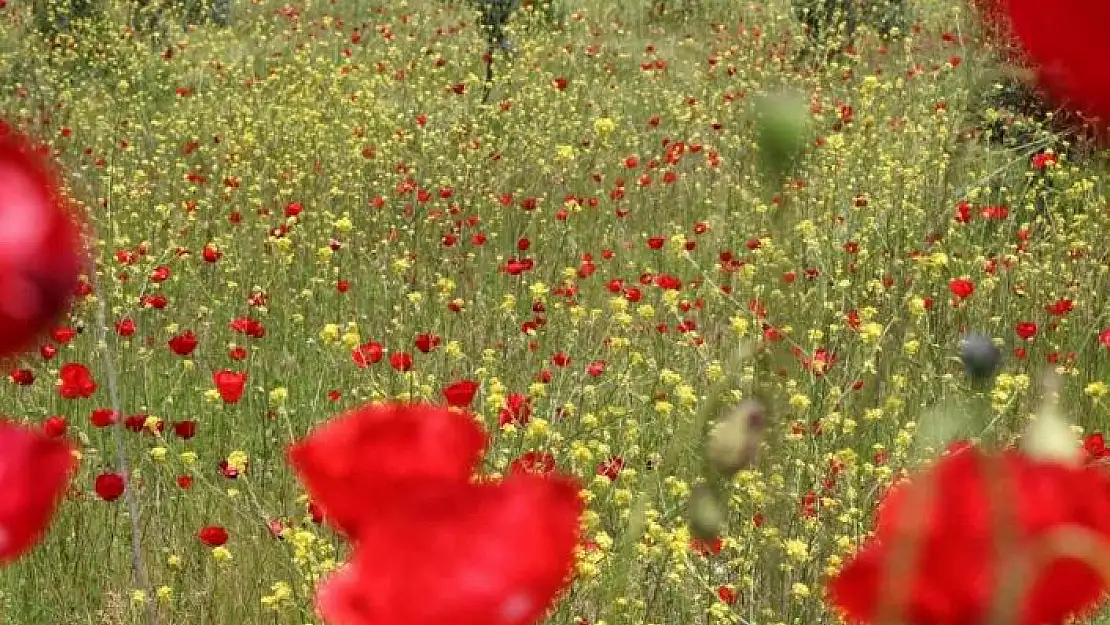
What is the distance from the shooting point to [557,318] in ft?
11.4

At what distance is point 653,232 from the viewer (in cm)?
473

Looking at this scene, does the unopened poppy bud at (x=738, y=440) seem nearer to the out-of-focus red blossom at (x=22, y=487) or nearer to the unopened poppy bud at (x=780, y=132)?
the unopened poppy bud at (x=780, y=132)

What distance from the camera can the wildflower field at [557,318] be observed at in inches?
83.4

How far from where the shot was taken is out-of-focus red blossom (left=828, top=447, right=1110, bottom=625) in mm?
386

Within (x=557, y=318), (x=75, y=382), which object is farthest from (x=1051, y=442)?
(x=557, y=318)

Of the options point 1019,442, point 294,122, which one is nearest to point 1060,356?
point 1019,442

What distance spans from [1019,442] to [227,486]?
1.61 meters

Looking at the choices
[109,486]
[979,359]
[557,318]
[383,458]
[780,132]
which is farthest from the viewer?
[557,318]

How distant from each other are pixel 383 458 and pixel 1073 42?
Result: 9.5 inches

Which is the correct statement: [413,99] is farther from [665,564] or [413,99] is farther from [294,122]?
[665,564]

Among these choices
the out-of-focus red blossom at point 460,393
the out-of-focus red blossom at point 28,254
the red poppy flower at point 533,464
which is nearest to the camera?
the out-of-focus red blossom at point 28,254

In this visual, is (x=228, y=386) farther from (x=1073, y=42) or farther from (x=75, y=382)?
(x=1073, y=42)

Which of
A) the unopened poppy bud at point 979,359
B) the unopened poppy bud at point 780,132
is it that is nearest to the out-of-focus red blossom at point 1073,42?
the unopened poppy bud at point 780,132

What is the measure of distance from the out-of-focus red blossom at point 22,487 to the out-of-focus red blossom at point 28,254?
7cm
